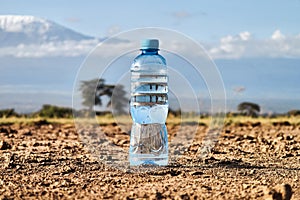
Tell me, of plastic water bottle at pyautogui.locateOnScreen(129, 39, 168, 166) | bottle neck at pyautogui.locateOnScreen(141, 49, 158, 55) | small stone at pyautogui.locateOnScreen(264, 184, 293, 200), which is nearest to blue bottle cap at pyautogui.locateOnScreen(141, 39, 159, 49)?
bottle neck at pyautogui.locateOnScreen(141, 49, 158, 55)

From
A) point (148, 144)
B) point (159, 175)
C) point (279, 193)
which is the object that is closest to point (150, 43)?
point (148, 144)

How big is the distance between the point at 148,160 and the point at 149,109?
0.58 meters

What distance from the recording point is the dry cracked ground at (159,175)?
5191mm

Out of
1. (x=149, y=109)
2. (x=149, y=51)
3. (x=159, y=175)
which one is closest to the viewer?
(x=159, y=175)

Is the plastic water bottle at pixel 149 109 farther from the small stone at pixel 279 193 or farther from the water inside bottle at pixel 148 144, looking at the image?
the small stone at pixel 279 193

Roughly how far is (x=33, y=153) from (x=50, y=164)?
1030 mm

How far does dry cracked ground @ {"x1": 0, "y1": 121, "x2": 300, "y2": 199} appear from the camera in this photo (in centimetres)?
519

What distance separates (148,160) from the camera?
692 cm

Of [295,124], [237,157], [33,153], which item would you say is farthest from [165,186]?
[295,124]

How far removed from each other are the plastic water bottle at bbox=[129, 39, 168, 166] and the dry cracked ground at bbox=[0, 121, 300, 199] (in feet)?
1.01

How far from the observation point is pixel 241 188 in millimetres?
5367

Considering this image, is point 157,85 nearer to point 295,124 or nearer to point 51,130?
point 51,130

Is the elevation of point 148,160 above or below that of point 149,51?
below

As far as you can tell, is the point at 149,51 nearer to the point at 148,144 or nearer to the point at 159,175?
the point at 148,144
